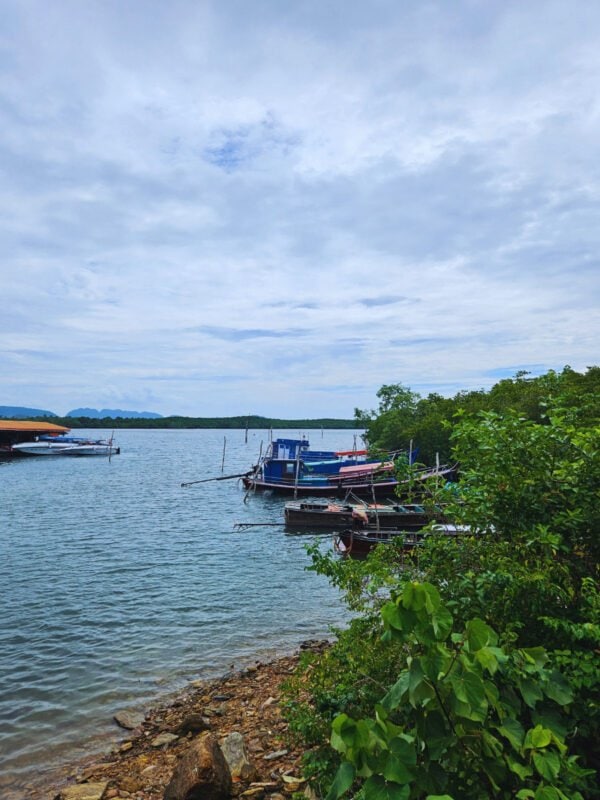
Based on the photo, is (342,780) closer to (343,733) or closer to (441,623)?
(343,733)

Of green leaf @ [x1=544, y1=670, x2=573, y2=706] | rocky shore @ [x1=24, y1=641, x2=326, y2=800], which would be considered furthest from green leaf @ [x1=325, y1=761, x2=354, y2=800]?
rocky shore @ [x1=24, y1=641, x2=326, y2=800]

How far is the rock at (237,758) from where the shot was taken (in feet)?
22.8

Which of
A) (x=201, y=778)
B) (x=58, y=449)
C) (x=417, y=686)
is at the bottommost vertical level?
(x=58, y=449)

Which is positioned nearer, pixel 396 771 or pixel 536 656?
pixel 396 771

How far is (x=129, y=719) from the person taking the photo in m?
10.2

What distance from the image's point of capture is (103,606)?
17.2 metres

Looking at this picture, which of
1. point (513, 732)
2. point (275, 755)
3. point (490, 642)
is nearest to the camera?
point (513, 732)

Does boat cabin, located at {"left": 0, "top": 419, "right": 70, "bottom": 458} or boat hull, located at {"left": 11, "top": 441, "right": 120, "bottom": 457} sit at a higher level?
boat cabin, located at {"left": 0, "top": 419, "right": 70, "bottom": 458}

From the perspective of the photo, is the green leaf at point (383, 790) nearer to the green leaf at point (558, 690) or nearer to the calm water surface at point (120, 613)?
the green leaf at point (558, 690)

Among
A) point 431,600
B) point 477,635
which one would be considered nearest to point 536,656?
point 477,635

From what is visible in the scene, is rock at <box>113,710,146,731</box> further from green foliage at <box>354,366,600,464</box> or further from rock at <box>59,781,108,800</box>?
green foliage at <box>354,366,600,464</box>

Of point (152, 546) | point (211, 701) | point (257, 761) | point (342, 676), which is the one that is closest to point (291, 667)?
point (211, 701)

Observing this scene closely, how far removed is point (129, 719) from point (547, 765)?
33.1ft

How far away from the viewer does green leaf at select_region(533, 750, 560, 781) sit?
99.0 inches
